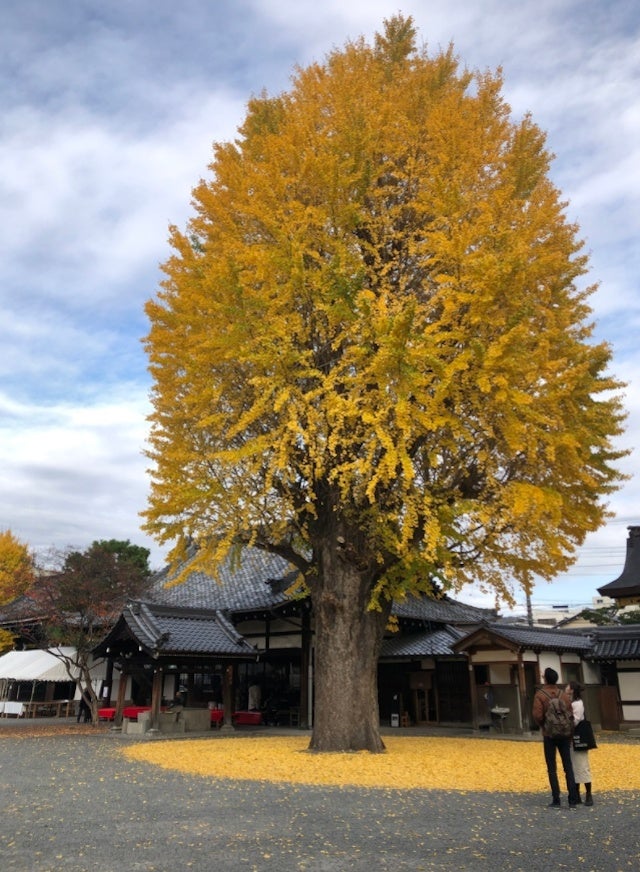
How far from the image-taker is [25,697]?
2978cm

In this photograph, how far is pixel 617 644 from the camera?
18.3 metres

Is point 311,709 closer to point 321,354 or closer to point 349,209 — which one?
point 321,354

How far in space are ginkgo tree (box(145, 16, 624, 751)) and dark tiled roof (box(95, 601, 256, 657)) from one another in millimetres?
6468

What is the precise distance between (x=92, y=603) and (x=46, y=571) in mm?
5937

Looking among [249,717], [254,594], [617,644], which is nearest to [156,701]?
[249,717]

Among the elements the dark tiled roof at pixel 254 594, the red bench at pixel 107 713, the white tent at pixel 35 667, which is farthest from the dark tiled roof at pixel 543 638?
the white tent at pixel 35 667

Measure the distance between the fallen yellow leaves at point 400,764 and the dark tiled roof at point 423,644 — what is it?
5629 mm

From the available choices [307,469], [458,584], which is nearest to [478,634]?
[458,584]

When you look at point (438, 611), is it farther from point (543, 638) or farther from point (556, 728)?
point (556, 728)

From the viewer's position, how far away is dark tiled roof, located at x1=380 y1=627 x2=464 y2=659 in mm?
20219

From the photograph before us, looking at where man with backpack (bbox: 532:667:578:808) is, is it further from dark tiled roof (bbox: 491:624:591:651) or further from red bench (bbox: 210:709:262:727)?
red bench (bbox: 210:709:262:727)

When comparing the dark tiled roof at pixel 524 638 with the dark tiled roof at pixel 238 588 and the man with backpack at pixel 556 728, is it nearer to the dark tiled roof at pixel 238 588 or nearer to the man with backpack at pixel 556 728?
the dark tiled roof at pixel 238 588

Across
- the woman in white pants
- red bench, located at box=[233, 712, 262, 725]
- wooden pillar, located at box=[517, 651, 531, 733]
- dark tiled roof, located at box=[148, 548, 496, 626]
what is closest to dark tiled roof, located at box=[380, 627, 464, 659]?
dark tiled roof, located at box=[148, 548, 496, 626]

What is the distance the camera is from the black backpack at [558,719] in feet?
23.3
